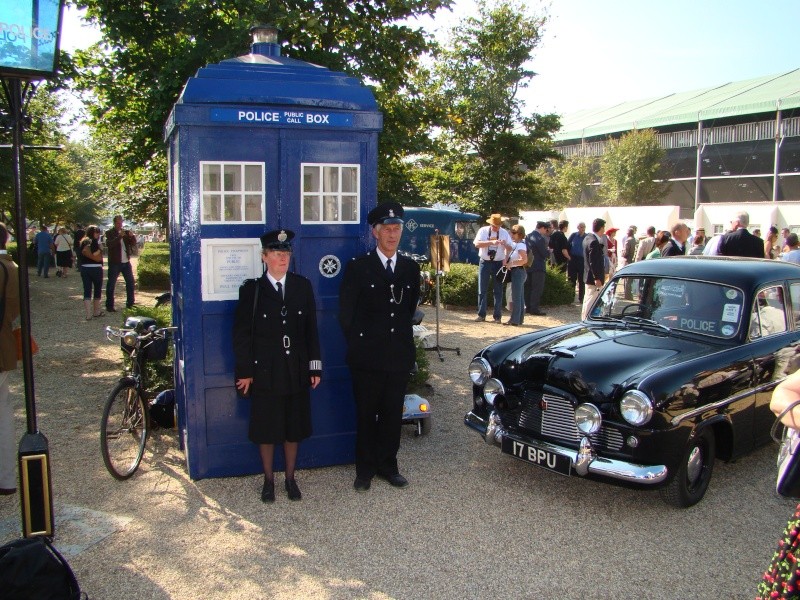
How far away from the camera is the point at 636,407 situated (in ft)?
14.6

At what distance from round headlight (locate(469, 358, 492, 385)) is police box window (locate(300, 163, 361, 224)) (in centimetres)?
147

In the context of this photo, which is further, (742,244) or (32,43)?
(742,244)

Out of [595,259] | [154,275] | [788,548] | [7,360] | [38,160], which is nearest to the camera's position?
[788,548]

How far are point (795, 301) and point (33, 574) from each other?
5.67m

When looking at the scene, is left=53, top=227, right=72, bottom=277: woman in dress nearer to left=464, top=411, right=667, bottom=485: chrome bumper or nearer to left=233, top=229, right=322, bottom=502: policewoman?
left=233, top=229, right=322, bottom=502: policewoman

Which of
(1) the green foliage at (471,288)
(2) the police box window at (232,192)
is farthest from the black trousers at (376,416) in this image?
(1) the green foliage at (471,288)

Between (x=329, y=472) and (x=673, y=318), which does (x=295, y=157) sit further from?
(x=673, y=318)

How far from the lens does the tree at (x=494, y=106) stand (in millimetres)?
22016

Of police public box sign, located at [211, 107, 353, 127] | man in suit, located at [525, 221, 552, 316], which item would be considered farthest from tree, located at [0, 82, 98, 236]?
man in suit, located at [525, 221, 552, 316]

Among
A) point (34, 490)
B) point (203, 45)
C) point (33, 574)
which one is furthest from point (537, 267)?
point (33, 574)

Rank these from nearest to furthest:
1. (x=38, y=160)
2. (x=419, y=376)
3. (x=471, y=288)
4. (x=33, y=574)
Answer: (x=33, y=574), (x=419, y=376), (x=471, y=288), (x=38, y=160)

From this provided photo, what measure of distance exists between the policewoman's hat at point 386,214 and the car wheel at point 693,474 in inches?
98.1

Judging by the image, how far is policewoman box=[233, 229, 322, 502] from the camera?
4.73m

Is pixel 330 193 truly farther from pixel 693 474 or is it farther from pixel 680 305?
pixel 693 474
